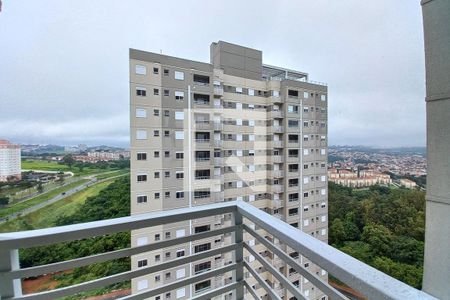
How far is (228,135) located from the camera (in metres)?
5.51

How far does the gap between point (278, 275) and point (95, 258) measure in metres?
0.56

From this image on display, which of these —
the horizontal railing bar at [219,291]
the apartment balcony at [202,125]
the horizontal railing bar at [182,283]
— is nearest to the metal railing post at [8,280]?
the horizontal railing bar at [182,283]

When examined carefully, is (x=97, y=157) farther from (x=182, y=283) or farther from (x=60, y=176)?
(x=182, y=283)

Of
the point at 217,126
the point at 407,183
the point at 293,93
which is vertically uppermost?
the point at 293,93

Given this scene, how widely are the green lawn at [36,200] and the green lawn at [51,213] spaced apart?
0.17 feet

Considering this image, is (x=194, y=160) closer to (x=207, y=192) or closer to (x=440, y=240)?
(x=207, y=192)

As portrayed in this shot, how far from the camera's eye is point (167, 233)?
5.78ft

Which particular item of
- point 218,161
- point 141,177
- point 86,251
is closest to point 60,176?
point 86,251

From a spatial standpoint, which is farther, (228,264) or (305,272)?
(228,264)

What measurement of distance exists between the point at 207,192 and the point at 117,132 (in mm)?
3019

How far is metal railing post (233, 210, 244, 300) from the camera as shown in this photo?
0.84 metres

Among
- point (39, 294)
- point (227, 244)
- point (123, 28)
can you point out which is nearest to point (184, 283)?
point (227, 244)

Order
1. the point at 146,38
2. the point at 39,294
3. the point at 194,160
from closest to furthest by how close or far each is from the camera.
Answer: the point at 39,294 → the point at 146,38 → the point at 194,160

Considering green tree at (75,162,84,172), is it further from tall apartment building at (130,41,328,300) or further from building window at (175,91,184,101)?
building window at (175,91,184,101)
